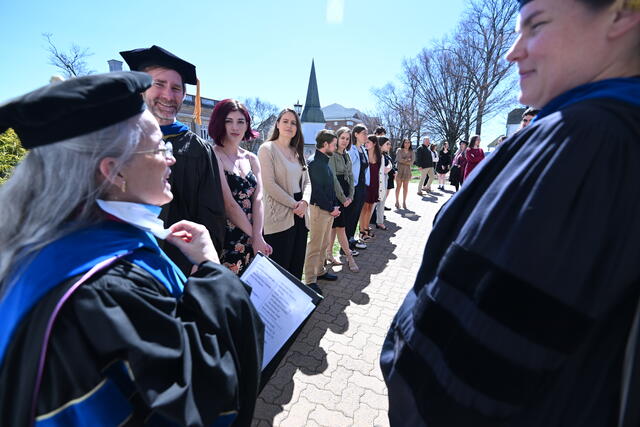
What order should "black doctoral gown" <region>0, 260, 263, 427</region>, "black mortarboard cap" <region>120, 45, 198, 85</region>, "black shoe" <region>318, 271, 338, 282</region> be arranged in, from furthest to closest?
1. "black shoe" <region>318, 271, 338, 282</region>
2. "black mortarboard cap" <region>120, 45, 198, 85</region>
3. "black doctoral gown" <region>0, 260, 263, 427</region>

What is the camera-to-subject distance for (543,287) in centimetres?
71

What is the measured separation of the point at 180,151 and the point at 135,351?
5.62 feet

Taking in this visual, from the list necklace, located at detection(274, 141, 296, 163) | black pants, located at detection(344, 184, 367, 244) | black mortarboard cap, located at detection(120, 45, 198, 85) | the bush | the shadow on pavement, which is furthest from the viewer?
black pants, located at detection(344, 184, 367, 244)

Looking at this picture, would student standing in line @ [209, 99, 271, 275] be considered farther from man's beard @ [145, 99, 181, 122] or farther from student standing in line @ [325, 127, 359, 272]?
student standing in line @ [325, 127, 359, 272]

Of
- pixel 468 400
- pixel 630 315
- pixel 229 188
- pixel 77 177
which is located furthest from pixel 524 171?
pixel 229 188

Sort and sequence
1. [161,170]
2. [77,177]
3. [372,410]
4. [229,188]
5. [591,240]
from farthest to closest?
[229,188] → [372,410] → [161,170] → [77,177] → [591,240]

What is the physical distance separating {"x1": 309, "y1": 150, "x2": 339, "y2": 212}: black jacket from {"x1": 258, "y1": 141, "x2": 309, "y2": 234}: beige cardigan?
68 cm

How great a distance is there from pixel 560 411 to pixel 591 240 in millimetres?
485

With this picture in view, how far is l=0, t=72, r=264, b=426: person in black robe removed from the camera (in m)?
0.79

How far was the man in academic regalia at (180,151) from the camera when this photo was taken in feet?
7.23

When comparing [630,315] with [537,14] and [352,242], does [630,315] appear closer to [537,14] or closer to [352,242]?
[537,14]

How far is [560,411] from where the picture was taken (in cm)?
80

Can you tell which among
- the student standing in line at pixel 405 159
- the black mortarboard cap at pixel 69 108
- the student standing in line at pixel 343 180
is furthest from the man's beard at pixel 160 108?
the student standing in line at pixel 405 159

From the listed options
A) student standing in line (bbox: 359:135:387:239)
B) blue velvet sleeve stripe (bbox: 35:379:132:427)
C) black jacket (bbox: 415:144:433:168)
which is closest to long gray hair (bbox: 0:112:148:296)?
blue velvet sleeve stripe (bbox: 35:379:132:427)
